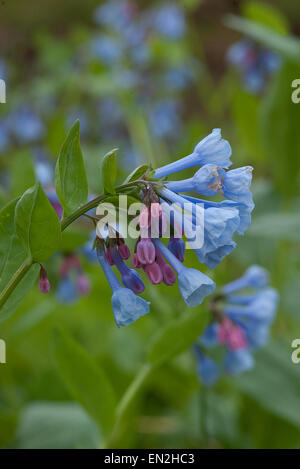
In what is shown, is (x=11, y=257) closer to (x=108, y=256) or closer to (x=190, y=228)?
(x=108, y=256)

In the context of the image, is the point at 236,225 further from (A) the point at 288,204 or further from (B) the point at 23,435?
(A) the point at 288,204

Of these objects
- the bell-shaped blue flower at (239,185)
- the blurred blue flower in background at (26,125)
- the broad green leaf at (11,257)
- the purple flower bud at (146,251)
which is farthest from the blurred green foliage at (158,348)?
the blurred blue flower in background at (26,125)

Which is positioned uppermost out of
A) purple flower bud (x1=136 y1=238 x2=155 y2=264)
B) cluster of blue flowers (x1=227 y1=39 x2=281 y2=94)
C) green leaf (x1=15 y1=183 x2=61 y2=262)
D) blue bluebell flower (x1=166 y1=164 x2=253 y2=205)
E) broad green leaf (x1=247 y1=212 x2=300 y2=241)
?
cluster of blue flowers (x1=227 y1=39 x2=281 y2=94)

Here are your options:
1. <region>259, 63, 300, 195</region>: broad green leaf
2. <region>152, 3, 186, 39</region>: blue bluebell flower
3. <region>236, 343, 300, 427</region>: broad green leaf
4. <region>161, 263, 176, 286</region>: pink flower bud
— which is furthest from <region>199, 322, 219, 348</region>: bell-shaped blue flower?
<region>152, 3, 186, 39</region>: blue bluebell flower

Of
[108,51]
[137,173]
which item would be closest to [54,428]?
[137,173]

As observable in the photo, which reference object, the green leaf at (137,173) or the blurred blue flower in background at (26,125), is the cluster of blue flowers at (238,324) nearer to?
the green leaf at (137,173)

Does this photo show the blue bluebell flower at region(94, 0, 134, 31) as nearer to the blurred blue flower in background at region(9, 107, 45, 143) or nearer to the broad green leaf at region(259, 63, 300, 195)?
the blurred blue flower in background at region(9, 107, 45, 143)
